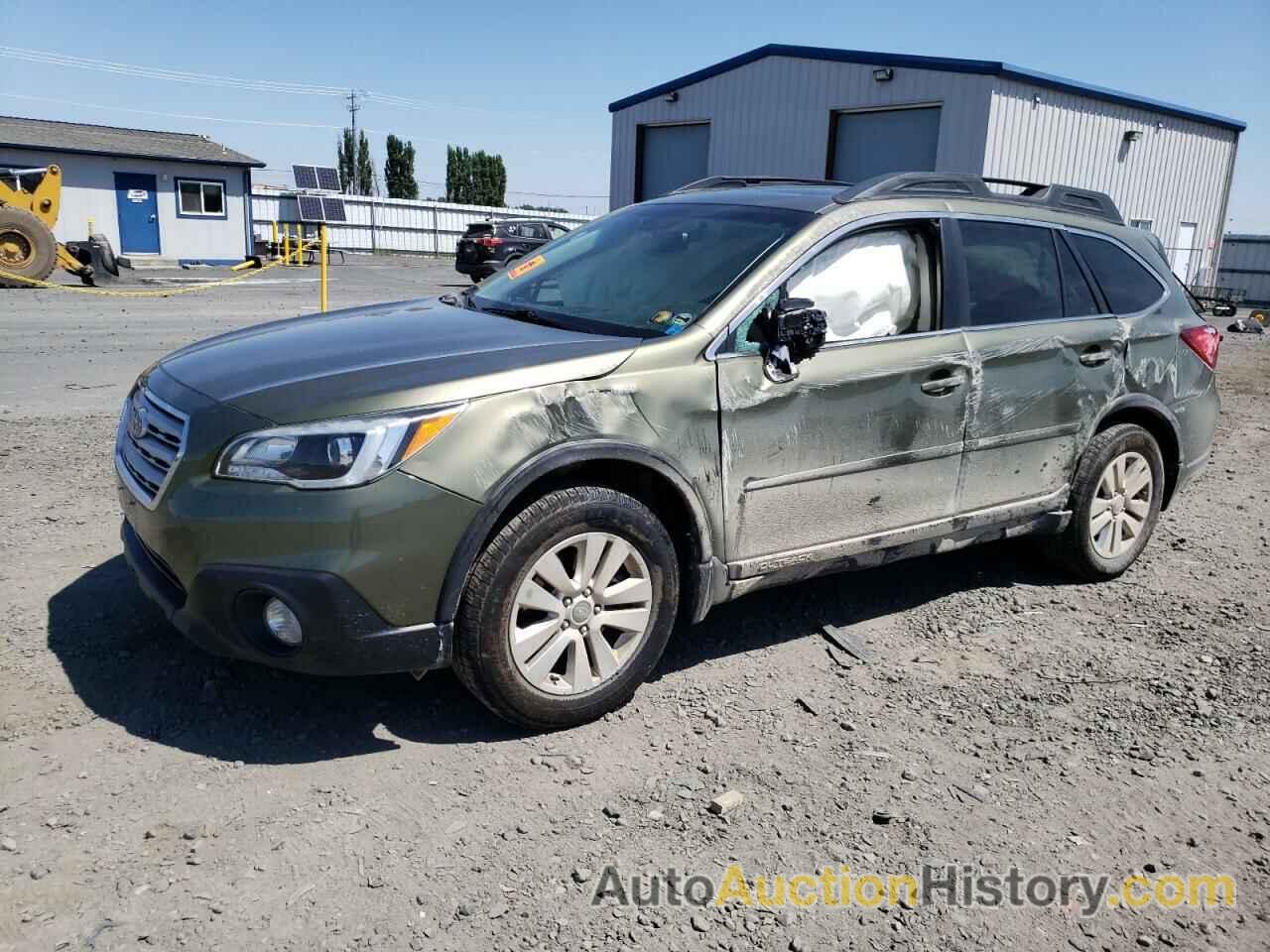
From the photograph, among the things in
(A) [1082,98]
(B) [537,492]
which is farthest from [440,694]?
(A) [1082,98]

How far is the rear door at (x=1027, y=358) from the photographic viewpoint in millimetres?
4262

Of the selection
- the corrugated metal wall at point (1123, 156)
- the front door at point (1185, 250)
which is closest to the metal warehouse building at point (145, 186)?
the corrugated metal wall at point (1123, 156)

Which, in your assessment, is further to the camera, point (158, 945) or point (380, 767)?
point (380, 767)

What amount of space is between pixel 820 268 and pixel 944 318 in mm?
658

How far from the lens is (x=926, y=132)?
67.8ft

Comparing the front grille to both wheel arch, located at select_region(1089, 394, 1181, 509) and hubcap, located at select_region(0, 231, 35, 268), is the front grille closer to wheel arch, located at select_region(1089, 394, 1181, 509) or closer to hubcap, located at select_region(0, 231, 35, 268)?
wheel arch, located at select_region(1089, 394, 1181, 509)

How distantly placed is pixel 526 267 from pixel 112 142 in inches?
1289

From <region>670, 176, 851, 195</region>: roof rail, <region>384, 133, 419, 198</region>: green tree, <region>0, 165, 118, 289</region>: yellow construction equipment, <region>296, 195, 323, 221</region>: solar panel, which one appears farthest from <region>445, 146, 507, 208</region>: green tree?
<region>670, 176, 851, 195</region>: roof rail

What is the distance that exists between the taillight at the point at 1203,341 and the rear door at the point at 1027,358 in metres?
0.63

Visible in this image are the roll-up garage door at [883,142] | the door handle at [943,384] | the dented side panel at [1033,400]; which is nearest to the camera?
the door handle at [943,384]

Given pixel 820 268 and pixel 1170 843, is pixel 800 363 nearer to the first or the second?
pixel 820 268

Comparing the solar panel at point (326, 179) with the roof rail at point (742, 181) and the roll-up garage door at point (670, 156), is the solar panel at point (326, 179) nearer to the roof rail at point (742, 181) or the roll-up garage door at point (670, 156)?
the roll-up garage door at point (670, 156)

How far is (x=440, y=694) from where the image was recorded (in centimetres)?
363

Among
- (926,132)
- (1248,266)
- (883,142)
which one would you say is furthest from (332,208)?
(1248,266)
